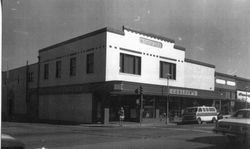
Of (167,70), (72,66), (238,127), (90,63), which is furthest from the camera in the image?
(167,70)

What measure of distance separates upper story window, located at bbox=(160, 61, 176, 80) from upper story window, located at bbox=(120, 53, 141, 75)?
3.70 meters

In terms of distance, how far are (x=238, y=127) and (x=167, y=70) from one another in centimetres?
2613

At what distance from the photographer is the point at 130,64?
3522 cm

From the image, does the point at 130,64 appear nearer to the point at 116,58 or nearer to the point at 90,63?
the point at 116,58

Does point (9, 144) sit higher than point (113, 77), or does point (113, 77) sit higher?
point (113, 77)

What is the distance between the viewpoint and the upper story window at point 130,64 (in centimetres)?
3444

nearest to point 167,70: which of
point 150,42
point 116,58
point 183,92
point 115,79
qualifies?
point 183,92

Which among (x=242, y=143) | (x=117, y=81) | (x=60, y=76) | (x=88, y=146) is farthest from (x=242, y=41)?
(x=60, y=76)

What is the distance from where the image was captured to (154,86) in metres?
35.3

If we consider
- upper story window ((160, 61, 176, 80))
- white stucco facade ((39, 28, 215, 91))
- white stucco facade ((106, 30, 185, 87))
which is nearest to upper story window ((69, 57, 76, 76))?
white stucco facade ((39, 28, 215, 91))

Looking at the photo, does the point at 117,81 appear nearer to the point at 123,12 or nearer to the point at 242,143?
the point at 242,143

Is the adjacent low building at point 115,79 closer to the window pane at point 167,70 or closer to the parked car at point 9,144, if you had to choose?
the window pane at point 167,70

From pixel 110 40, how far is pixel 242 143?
20327mm

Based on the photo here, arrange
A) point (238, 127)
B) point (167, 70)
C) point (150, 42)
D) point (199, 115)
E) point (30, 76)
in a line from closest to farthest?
point (238, 127)
point (199, 115)
point (150, 42)
point (167, 70)
point (30, 76)
